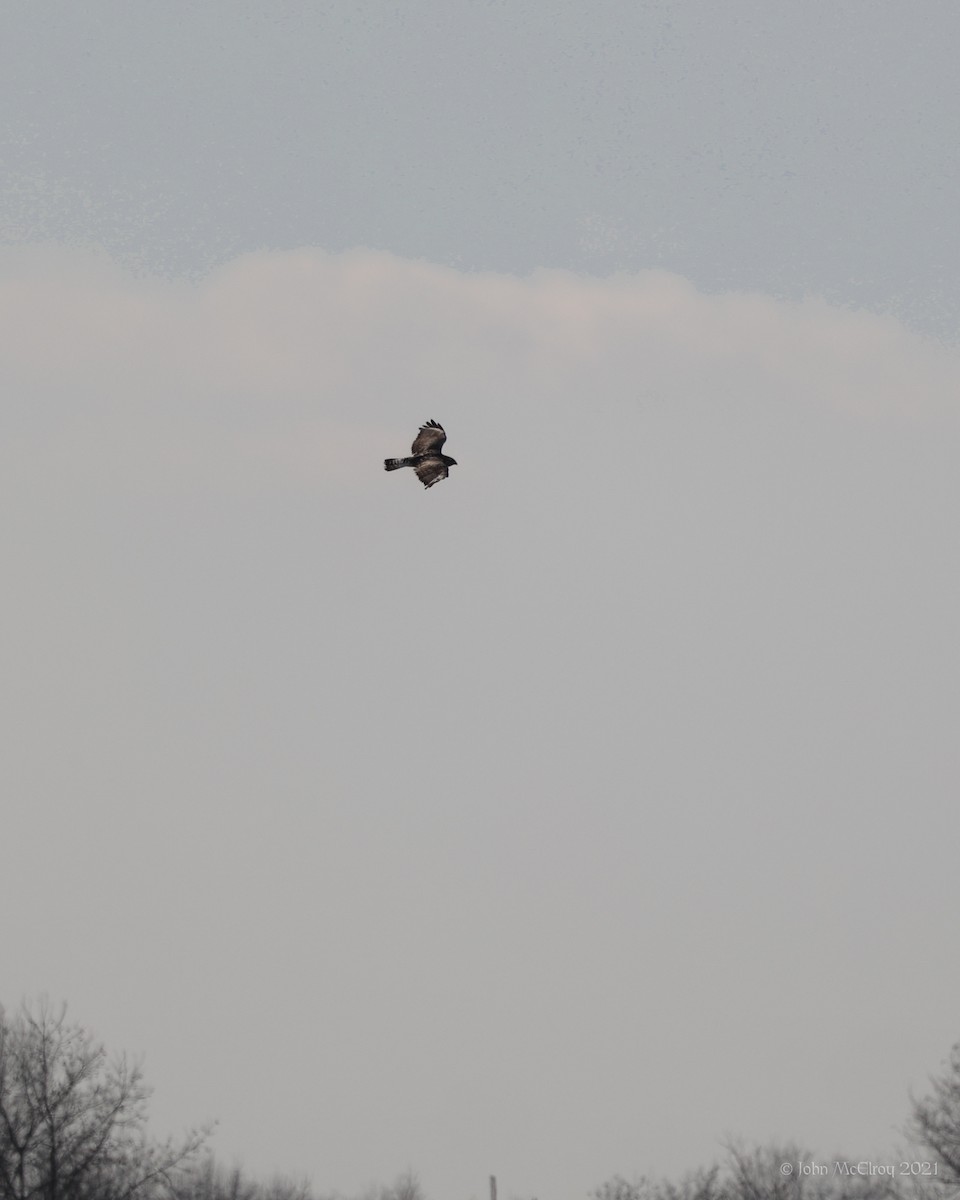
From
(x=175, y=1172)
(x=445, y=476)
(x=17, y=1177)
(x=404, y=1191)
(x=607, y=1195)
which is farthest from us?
(x=404, y=1191)

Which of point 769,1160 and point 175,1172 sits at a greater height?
point 769,1160

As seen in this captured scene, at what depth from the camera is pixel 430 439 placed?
3609 centimetres

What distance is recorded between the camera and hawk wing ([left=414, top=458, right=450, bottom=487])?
115ft

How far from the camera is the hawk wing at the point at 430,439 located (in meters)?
35.8

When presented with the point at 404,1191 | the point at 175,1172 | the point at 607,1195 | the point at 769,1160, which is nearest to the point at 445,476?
the point at 175,1172

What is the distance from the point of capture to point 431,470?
1390 inches

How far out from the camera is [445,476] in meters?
35.6

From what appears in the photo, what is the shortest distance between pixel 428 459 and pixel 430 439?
0.67 meters

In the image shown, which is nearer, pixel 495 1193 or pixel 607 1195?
pixel 607 1195

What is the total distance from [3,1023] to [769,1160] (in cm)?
3646

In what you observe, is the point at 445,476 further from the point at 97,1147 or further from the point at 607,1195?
the point at 607,1195

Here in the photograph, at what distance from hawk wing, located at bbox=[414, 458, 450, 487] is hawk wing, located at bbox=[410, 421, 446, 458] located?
272 mm

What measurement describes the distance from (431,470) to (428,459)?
0.34 meters

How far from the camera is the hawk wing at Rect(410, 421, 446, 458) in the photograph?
35844 millimetres
